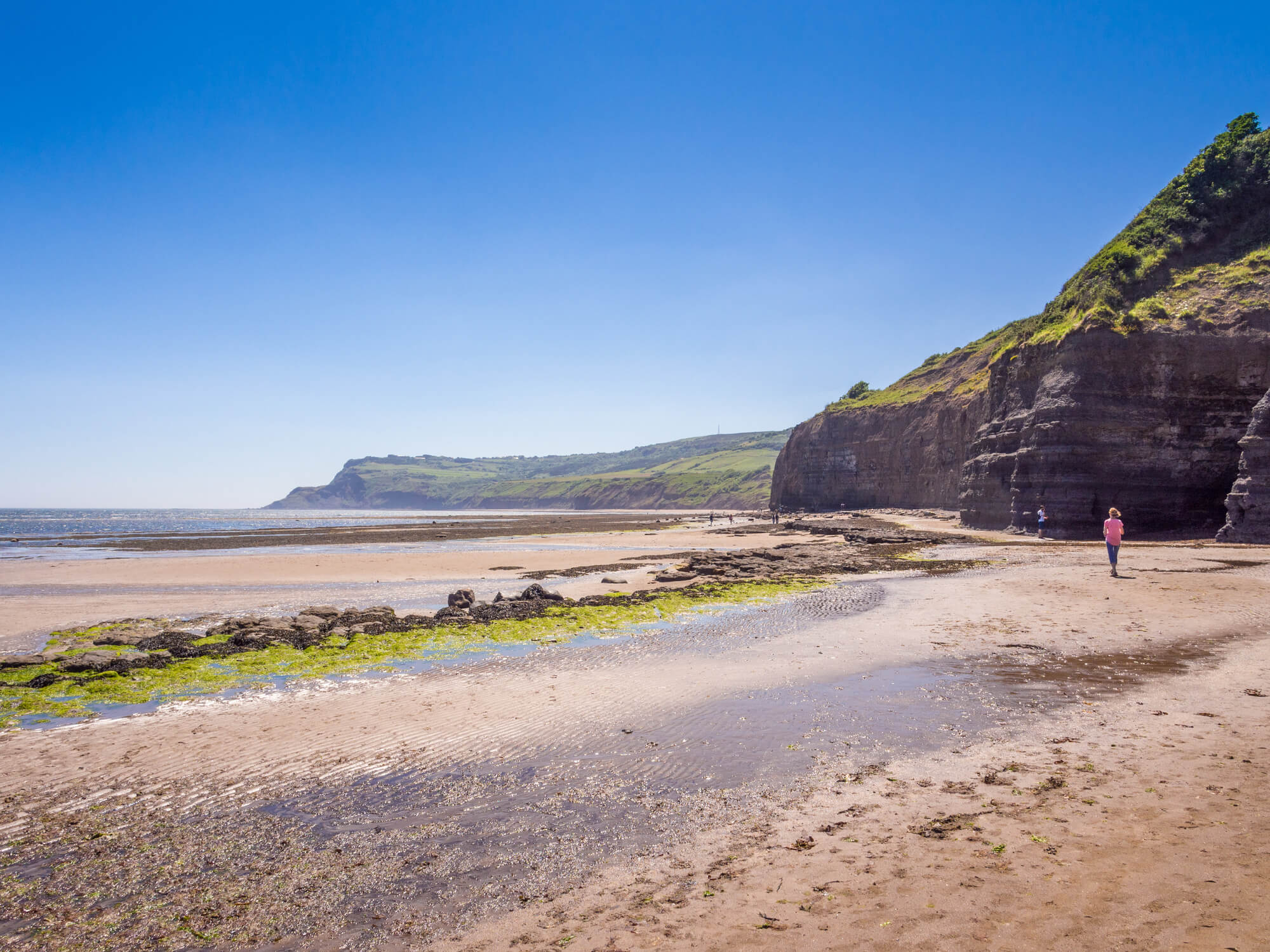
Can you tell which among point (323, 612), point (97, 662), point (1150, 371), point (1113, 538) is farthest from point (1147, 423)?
point (97, 662)

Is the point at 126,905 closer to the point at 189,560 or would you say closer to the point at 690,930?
the point at 690,930

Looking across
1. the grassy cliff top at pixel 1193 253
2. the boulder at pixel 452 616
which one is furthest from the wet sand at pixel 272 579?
the grassy cliff top at pixel 1193 253

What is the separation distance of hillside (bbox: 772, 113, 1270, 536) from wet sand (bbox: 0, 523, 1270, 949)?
1143 inches

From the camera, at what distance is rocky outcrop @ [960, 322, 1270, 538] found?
114 ft

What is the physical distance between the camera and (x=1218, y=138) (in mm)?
42562

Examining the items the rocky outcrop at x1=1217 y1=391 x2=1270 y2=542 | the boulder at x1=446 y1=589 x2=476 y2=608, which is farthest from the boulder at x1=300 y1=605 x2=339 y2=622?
the rocky outcrop at x1=1217 y1=391 x2=1270 y2=542

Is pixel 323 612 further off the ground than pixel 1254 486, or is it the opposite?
pixel 1254 486

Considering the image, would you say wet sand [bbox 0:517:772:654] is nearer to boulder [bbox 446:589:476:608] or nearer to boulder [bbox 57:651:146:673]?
boulder [bbox 446:589:476:608]

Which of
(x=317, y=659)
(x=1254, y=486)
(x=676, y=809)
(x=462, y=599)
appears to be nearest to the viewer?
(x=676, y=809)

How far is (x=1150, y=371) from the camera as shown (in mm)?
35875

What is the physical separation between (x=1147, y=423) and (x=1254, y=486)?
278 inches

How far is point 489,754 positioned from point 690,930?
Result: 4586 millimetres

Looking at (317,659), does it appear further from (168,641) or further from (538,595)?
(538,595)

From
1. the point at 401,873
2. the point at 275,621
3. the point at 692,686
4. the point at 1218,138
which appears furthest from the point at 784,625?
the point at 1218,138
